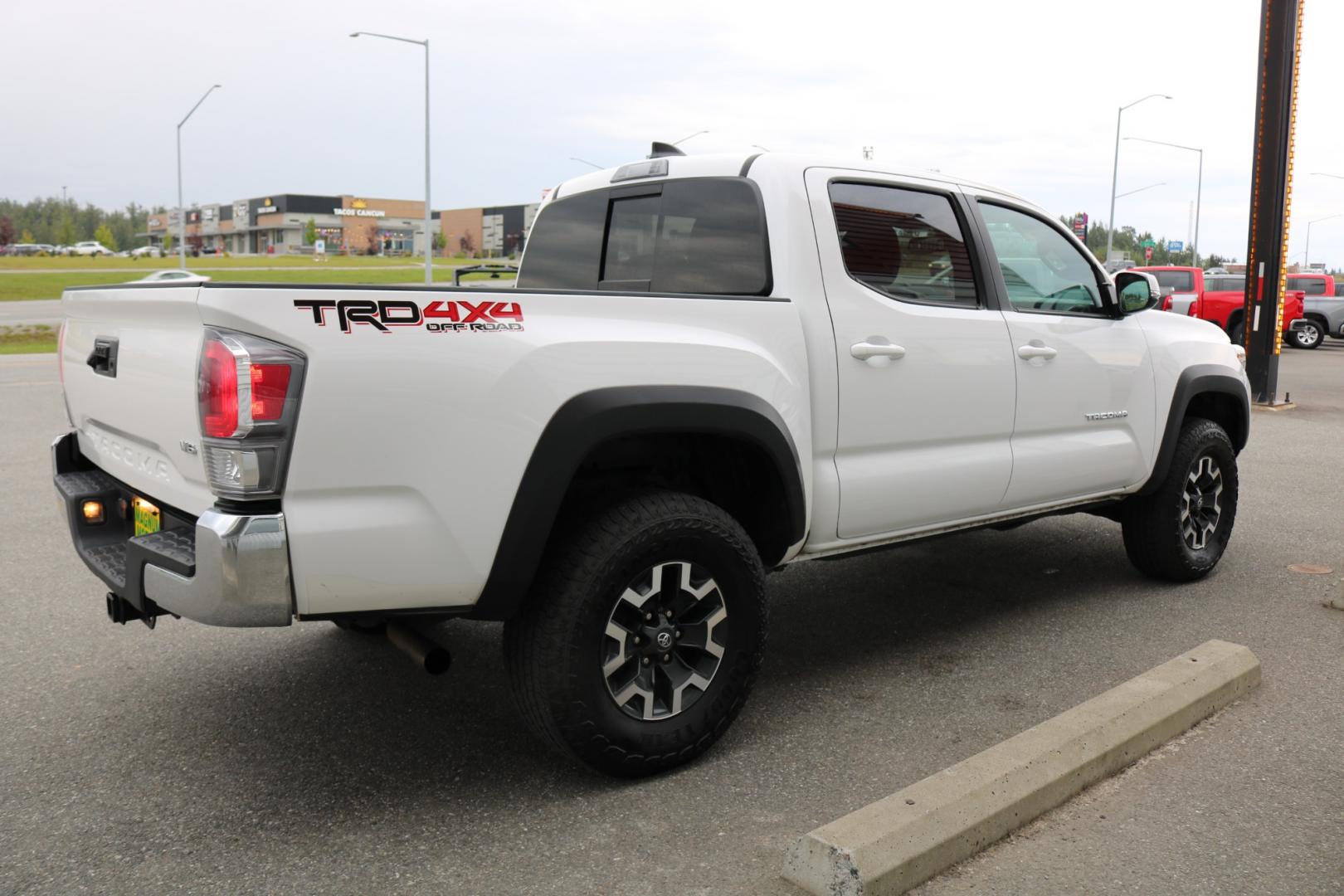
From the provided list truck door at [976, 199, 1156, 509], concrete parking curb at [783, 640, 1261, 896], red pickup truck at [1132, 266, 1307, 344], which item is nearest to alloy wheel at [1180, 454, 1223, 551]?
truck door at [976, 199, 1156, 509]

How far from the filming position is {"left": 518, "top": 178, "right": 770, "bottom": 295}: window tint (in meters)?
3.91

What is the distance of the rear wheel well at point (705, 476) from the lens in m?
3.45

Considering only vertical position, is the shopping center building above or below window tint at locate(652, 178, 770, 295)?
above

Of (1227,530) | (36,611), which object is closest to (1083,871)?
(1227,530)

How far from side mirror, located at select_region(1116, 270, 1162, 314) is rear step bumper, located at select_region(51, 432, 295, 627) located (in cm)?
388

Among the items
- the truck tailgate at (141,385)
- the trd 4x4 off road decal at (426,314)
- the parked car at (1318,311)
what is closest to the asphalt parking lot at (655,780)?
the truck tailgate at (141,385)

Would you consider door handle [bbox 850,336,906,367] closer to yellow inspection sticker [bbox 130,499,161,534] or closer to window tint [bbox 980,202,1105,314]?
window tint [bbox 980,202,1105,314]

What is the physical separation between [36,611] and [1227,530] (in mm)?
5742

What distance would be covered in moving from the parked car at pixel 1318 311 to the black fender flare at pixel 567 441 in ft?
93.4

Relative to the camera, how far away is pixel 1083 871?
2.83m

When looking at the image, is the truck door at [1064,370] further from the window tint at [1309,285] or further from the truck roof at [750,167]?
the window tint at [1309,285]

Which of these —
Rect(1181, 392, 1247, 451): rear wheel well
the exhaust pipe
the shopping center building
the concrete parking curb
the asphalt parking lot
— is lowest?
the asphalt parking lot

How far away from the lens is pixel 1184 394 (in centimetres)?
532

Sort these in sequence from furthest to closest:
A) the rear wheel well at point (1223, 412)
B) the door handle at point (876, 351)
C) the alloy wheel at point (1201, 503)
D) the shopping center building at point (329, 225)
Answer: the shopping center building at point (329, 225) < the rear wheel well at point (1223, 412) < the alloy wheel at point (1201, 503) < the door handle at point (876, 351)
